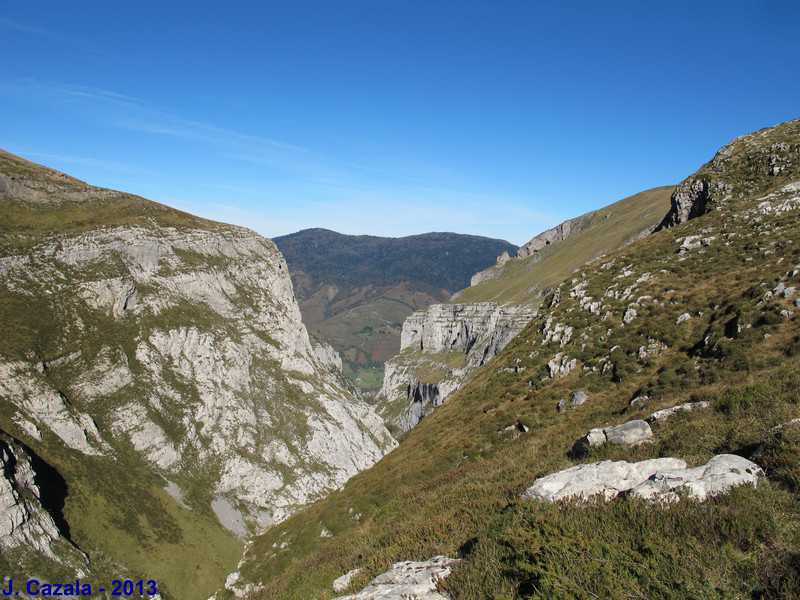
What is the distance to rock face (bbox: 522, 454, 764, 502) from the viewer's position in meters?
9.77

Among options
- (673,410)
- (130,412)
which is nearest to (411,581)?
(673,410)

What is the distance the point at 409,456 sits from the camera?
113 feet

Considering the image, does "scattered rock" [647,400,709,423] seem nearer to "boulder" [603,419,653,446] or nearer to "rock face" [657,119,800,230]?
"boulder" [603,419,653,446]

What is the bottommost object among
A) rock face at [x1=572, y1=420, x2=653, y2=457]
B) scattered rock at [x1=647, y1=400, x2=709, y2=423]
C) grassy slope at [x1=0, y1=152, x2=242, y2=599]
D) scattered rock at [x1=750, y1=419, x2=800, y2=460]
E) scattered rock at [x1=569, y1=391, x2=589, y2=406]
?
grassy slope at [x1=0, y1=152, x2=242, y2=599]

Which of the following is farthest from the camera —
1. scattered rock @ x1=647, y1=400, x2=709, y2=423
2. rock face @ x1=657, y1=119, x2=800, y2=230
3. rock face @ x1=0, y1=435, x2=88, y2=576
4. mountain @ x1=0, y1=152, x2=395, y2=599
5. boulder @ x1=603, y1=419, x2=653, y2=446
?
mountain @ x1=0, y1=152, x2=395, y2=599

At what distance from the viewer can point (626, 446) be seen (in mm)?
14750

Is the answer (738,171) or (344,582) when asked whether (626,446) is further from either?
(738,171)

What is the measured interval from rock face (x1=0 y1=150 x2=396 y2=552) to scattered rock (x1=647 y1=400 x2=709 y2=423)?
141 metres

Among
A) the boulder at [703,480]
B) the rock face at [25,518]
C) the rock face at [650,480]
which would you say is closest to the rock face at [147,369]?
the rock face at [25,518]

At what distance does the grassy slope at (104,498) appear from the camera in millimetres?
115688

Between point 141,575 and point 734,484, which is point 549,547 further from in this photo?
point 141,575

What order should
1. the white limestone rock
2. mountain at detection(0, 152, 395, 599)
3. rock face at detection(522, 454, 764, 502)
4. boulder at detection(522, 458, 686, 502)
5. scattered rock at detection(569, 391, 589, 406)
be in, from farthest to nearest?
1. the white limestone rock
2. mountain at detection(0, 152, 395, 599)
3. scattered rock at detection(569, 391, 589, 406)
4. boulder at detection(522, 458, 686, 502)
5. rock face at detection(522, 454, 764, 502)


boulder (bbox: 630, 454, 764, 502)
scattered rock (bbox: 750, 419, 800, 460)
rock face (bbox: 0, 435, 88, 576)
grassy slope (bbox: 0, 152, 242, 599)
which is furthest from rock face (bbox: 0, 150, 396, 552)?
scattered rock (bbox: 750, 419, 800, 460)

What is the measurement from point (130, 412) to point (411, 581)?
551ft
